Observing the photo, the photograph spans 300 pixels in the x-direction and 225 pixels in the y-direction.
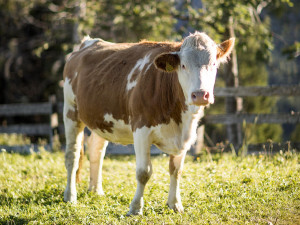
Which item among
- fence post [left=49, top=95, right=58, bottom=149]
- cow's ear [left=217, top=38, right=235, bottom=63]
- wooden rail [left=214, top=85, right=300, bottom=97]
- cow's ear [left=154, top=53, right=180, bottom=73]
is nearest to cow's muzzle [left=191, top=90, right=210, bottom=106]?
cow's ear [left=154, top=53, right=180, bottom=73]

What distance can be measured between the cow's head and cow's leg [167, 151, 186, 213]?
0.95m

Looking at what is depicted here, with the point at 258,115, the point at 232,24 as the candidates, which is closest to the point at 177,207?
the point at 258,115

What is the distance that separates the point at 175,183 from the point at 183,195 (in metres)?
0.52

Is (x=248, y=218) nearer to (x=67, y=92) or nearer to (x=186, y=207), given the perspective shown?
(x=186, y=207)

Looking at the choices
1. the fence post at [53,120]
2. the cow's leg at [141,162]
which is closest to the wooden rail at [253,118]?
the fence post at [53,120]

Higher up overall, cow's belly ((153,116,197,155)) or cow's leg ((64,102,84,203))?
→ cow's belly ((153,116,197,155))

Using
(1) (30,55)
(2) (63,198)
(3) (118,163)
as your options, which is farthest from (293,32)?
(2) (63,198)

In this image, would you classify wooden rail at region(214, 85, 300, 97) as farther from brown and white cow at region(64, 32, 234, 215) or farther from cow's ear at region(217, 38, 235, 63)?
cow's ear at region(217, 38, 235, 63)

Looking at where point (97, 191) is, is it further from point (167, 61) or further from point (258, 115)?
point (258, 115)

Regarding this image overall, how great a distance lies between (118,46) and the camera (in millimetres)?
6301

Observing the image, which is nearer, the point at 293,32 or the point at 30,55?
the point at 30,55

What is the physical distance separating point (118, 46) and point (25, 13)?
14.1m

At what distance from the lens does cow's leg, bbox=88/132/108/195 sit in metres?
6.29

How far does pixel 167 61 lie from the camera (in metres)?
4.58
